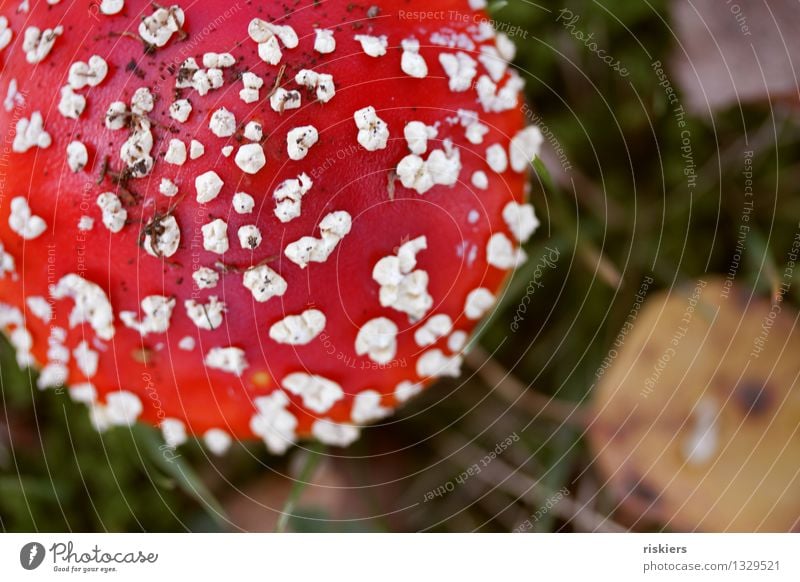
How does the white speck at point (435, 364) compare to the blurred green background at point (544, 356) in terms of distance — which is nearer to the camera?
the white speck at point (435, 364)

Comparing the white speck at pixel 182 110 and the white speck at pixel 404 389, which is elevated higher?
the white speck at pixel 182 110

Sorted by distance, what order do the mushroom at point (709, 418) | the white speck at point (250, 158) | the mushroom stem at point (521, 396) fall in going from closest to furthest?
the white speck at point (250, 158) < the mushroom at point (709, 418) < the mushroom stem at point (521, 396)

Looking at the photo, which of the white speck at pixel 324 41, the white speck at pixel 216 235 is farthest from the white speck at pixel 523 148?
the white speck at pixel 216 235

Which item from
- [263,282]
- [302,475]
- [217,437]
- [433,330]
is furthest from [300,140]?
[302,475]

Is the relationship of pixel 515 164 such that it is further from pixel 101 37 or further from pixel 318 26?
pixel 101 37

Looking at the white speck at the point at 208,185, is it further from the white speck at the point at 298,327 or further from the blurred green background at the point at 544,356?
the blurred green background at the point at 544,356

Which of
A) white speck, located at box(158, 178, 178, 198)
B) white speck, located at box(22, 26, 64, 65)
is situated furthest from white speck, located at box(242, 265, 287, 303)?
white speck, located at box(22, 26, 64, 65)
